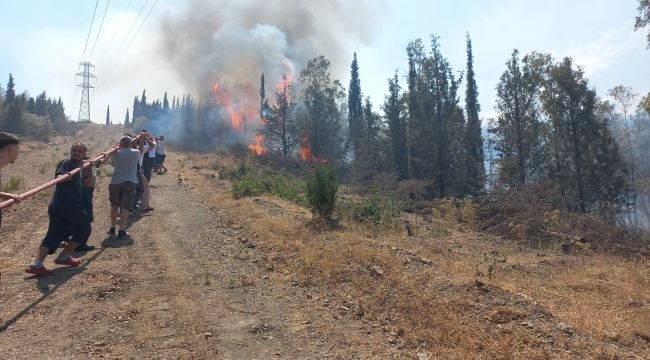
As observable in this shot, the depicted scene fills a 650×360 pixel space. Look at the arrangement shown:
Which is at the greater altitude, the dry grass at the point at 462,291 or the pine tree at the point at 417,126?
the pine tree at the point at 417,126

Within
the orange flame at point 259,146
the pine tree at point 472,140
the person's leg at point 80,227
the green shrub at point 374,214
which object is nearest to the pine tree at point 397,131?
the pine tree at point 472,140

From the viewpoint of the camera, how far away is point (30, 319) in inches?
170

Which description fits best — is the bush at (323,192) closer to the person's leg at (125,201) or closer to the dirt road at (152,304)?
the dirt road at (152,304)

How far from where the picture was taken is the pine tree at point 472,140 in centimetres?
2979

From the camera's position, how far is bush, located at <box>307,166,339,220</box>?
902cm

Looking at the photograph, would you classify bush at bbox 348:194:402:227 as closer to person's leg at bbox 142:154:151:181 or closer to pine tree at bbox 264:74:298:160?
person's leg at bbox 142:154:151:181

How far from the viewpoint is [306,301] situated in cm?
512

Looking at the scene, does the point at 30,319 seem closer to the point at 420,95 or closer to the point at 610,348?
the point at 610,348

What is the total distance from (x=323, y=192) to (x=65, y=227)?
4.87 metres

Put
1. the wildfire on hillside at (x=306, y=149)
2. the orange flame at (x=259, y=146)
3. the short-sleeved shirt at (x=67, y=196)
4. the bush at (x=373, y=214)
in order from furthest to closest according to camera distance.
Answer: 1. the orange flame at (x=259, y=146)
2. the wildfire on hillside at (x=306, y=149)
3. the bush at (x=373, y=214)
4. the short-sleeved shirt at (x=67, y=196)

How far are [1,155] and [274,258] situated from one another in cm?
386

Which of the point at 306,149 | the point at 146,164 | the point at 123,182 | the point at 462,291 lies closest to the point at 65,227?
the point at 123,182

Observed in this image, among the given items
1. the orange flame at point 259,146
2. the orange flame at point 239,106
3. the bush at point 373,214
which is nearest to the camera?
the bush at point 373,214

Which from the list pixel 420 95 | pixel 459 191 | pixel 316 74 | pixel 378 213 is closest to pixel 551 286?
pixel 378 213
